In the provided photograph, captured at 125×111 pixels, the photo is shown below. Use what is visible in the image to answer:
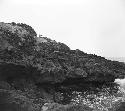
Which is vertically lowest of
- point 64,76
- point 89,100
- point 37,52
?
point 89,100

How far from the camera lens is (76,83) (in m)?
29.1

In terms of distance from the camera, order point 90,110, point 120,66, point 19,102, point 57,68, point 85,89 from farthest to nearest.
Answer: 1. point 120,66
2. point 85,89
3. point 57,68
4. point 19,102
5. point 90,110

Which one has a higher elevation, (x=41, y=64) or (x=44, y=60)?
(x=44, y=60)

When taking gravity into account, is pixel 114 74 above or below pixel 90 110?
above

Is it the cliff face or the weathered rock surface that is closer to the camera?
the cliff face

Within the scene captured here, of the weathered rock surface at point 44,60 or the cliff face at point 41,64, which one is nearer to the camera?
the cliff face at point 41,64

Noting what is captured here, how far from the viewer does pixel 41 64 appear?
1043 inches

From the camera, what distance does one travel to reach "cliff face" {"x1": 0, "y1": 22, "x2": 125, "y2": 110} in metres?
25.2

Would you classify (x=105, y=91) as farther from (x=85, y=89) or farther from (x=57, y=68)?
(x=57, y=68)

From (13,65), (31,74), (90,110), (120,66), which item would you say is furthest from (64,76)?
(90,110)

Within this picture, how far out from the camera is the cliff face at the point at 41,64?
2523cm

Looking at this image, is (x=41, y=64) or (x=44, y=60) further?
(x=44, y=60)

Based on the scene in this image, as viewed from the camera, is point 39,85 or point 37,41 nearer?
point 39,85

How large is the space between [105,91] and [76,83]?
2.94 metres
